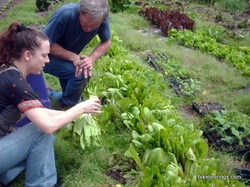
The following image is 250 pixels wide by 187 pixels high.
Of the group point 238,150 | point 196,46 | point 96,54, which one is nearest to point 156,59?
point 196,46

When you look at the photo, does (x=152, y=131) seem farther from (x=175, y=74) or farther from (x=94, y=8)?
(x=175, y=74)

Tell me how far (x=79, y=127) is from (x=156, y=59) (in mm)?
3643

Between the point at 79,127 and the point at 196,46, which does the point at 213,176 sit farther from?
the point at 196,46

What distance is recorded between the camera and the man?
14.3 ft

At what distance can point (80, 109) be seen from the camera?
133 inches

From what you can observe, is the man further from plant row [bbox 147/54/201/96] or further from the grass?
plant row [bbox 147/54/201/96]

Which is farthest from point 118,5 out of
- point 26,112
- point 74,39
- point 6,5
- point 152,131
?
point 26,112

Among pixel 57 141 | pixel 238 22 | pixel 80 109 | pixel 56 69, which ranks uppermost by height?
pixel 80 109

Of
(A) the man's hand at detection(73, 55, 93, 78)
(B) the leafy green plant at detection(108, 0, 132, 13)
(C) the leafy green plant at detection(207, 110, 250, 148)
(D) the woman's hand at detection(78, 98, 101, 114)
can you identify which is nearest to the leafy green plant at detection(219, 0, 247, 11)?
(B) the leafy green plant at detection(108, 0, 132, 13)

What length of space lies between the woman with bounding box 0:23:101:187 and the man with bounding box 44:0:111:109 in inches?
42.7

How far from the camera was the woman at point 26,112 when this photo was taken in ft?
10.5

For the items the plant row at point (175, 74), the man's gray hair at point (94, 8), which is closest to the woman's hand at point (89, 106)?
the man's gray hair at point (94, 8)

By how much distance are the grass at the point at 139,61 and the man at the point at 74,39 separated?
2.38 ft

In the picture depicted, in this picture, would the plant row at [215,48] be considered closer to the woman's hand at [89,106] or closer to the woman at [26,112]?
the woman's hand at [89,106]
